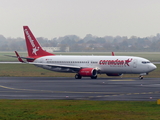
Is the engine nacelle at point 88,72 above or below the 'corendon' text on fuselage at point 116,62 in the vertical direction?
below

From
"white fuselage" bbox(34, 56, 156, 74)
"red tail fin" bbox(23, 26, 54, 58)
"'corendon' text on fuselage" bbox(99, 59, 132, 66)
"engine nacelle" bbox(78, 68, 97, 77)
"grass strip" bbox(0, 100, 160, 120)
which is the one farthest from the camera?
"red tail fin" bbox(23, 26, 54, 58)

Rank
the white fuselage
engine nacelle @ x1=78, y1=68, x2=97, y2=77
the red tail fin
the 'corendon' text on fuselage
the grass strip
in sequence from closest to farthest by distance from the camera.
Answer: the grass strip → engine nacelle @ x1=78, y1=68, x2=97, y2=77 → the white fuselage → the 'corendon' text on fuselage → the red tail fin

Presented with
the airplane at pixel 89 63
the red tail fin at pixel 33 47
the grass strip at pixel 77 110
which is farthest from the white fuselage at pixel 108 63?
the grass strip at pixel 77 110

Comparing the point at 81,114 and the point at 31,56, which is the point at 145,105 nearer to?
the point at 81,114

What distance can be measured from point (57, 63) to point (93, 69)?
6.99 metres

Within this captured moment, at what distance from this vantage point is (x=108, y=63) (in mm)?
59750

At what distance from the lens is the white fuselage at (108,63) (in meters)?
58.7

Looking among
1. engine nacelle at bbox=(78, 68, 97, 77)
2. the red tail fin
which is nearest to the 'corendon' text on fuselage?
engine nacelle at bbox=(78, 68, 97, 77)

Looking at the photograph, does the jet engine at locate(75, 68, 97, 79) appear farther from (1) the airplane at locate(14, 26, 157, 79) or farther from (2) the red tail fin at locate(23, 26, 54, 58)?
(2) the red tail fin at locate(23, 26, 54, 58)

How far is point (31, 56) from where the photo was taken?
6612 cm

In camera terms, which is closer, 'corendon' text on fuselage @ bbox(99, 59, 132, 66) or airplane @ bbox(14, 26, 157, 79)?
airplane @ bbox(14, 26, 157, 79)

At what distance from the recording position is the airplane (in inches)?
2311

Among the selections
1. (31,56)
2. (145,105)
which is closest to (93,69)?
(31,56)

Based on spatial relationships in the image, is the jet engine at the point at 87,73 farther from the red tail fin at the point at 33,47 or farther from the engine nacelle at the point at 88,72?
the red tail fin at the point at 33,47
